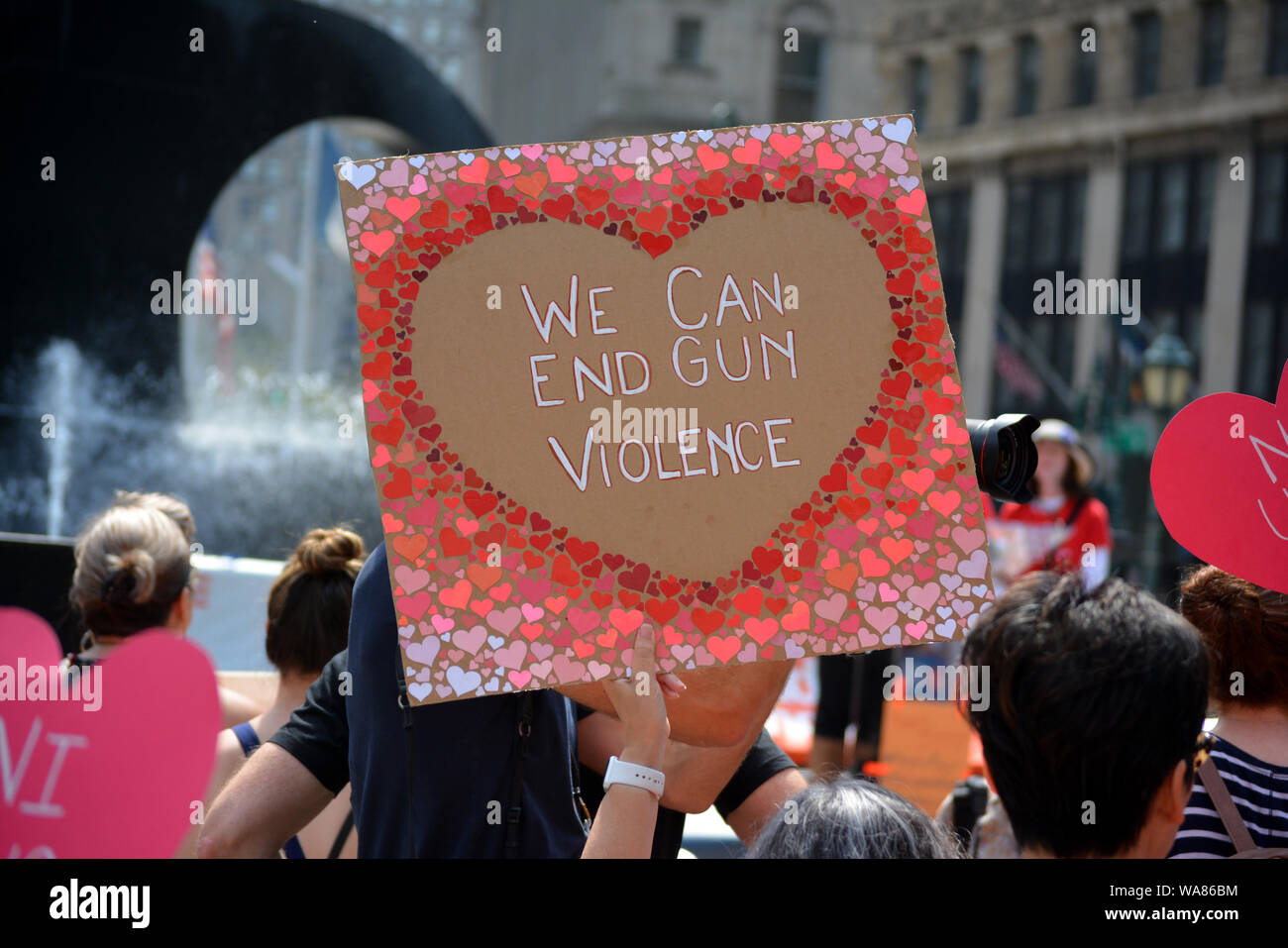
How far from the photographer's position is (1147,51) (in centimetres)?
2008

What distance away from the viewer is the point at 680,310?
1.68 m

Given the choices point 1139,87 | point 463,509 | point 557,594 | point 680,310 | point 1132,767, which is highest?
point 1139,87

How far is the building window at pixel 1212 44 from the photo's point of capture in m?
19.3

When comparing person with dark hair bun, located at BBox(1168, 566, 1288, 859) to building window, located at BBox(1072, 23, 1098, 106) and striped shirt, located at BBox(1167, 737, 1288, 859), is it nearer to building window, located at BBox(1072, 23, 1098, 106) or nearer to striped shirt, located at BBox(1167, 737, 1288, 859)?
striped shirt, located at BBox(1167, 737, 1288, 859)

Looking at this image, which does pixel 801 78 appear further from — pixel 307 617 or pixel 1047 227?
pixel 307 617

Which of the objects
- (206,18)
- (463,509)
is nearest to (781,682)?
(463,509)

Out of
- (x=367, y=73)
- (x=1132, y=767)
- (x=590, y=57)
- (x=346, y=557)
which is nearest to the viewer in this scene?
(x=1132, y=767)

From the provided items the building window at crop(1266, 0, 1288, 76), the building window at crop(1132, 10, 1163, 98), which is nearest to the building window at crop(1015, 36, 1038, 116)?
the building window at crop(1132, 10, 1163, 98)

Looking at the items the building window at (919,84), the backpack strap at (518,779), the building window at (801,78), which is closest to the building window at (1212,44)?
the building window at (919,84)

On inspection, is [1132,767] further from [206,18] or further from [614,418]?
[206,18]

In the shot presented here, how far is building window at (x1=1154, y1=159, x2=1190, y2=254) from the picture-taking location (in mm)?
19812

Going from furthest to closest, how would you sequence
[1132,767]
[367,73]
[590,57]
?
[590,57] → [367,73] → [1132,767]

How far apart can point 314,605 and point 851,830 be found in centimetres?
126

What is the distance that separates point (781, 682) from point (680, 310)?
57 cm
